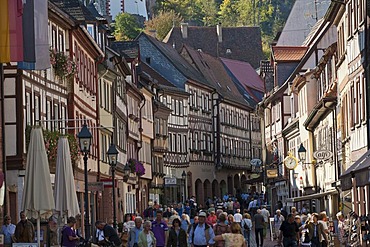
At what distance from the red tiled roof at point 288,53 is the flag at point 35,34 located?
45992 mm

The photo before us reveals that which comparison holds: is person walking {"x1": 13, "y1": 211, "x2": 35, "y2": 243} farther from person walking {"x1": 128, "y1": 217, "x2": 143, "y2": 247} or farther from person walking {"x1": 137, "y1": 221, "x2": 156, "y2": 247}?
person walking {"x1": 137, "y1": 221, "x2": 156, "y2": 247}

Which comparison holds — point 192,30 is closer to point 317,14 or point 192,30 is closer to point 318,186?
point 317,14

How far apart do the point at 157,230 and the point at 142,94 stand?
4446 cm

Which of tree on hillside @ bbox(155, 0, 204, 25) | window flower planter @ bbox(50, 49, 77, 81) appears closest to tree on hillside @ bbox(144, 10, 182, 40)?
tree on hillside @ bbox(155, 0, 204, 25)

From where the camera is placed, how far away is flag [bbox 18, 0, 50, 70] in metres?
25.0

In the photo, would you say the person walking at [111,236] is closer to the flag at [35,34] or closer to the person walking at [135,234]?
the person walking at [135,234]

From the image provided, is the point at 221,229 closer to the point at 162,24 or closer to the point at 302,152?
the point at 302,152

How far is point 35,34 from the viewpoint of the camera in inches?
998

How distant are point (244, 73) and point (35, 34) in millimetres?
100110

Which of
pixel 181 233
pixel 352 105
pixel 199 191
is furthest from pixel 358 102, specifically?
pixel 199 191

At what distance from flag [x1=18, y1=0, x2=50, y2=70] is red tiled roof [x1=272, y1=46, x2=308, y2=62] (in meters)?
46.0

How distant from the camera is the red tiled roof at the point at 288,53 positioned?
72062 mm

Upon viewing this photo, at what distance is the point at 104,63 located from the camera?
56.8m

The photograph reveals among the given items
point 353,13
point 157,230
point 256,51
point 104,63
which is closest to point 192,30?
point 256,51
